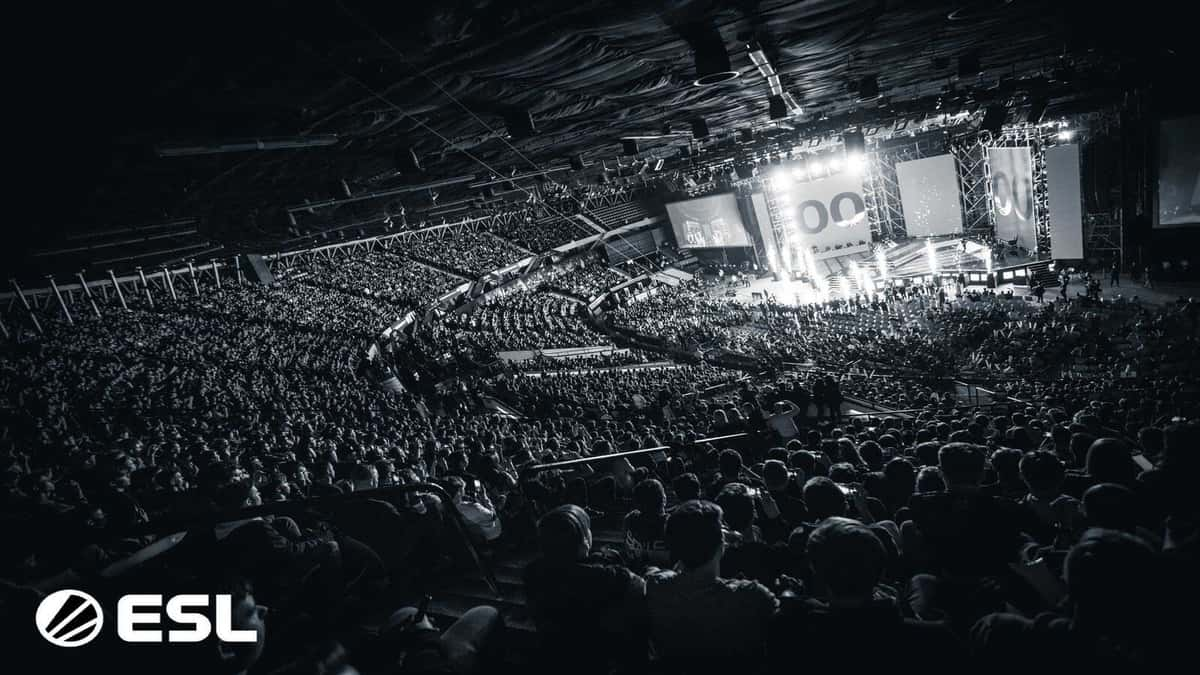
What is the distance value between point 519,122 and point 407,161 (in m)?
2.25

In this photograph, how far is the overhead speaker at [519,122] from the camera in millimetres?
6633

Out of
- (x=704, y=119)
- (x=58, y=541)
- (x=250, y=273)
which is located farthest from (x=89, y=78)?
(x=250, y=273)

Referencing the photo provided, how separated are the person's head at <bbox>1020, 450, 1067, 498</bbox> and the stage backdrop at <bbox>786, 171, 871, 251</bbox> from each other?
34.3 meters

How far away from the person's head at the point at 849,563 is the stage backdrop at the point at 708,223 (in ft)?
142

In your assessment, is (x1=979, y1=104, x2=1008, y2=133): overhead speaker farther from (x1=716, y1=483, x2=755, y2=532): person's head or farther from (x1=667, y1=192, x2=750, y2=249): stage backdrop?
(x1=667, y1=192, x2=750, y2=249): stage backdrop

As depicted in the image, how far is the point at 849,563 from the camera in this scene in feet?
6.19

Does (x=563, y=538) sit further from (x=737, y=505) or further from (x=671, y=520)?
(x=737, y=505)

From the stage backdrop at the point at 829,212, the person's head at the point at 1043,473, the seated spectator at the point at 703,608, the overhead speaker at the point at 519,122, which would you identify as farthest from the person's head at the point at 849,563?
the stage backdrop at the point at 829,212

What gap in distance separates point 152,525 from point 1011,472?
5302mm

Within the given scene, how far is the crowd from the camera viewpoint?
1.90 meters

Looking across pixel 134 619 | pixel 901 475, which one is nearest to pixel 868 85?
pixel 901 475

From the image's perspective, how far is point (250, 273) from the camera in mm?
32875

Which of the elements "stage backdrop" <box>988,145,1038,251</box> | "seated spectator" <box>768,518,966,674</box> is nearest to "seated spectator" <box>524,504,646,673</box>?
"seated spectator" <box>768,518,966,674</box>

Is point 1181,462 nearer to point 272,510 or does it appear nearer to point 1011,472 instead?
point 1011,472
